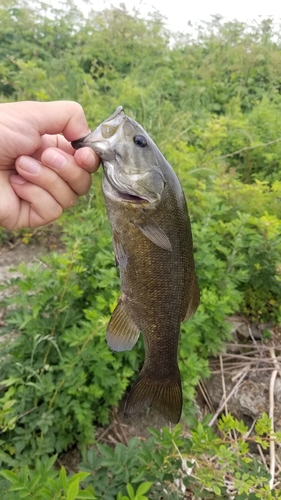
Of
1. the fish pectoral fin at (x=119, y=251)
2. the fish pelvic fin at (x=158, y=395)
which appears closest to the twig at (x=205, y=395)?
the fish pelvic fin at (x=158, y=395)

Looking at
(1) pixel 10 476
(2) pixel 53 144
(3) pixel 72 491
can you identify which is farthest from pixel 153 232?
(1) pixel 10 476

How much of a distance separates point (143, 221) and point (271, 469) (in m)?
1.63

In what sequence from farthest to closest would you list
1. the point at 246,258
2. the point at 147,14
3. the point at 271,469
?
the point at 147,14 < the point at 246,258 < the point at 271,469

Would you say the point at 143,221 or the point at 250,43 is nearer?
the point at 143,221

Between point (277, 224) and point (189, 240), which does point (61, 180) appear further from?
point (277, 224)

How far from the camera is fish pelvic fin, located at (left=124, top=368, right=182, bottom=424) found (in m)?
1.52

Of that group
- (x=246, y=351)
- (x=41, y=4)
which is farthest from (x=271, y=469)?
(x=41, y=4)

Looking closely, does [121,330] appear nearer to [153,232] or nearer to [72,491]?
[153,232]

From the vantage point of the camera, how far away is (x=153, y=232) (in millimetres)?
1338

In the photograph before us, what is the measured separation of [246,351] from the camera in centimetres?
283

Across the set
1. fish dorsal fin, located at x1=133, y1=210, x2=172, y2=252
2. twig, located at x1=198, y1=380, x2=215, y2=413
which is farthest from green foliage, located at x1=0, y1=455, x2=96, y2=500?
twig, located at x1=198, y1=380, x2=215, y2=413

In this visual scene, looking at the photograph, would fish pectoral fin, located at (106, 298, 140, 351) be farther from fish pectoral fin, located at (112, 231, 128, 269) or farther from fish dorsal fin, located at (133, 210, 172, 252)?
fish dorsal fin, located at (133, 210, 172, 252)

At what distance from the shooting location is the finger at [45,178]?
5.10ft

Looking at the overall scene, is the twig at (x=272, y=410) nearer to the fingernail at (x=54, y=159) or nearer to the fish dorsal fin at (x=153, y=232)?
the fish dorsal fin at (x=153, y=232)
